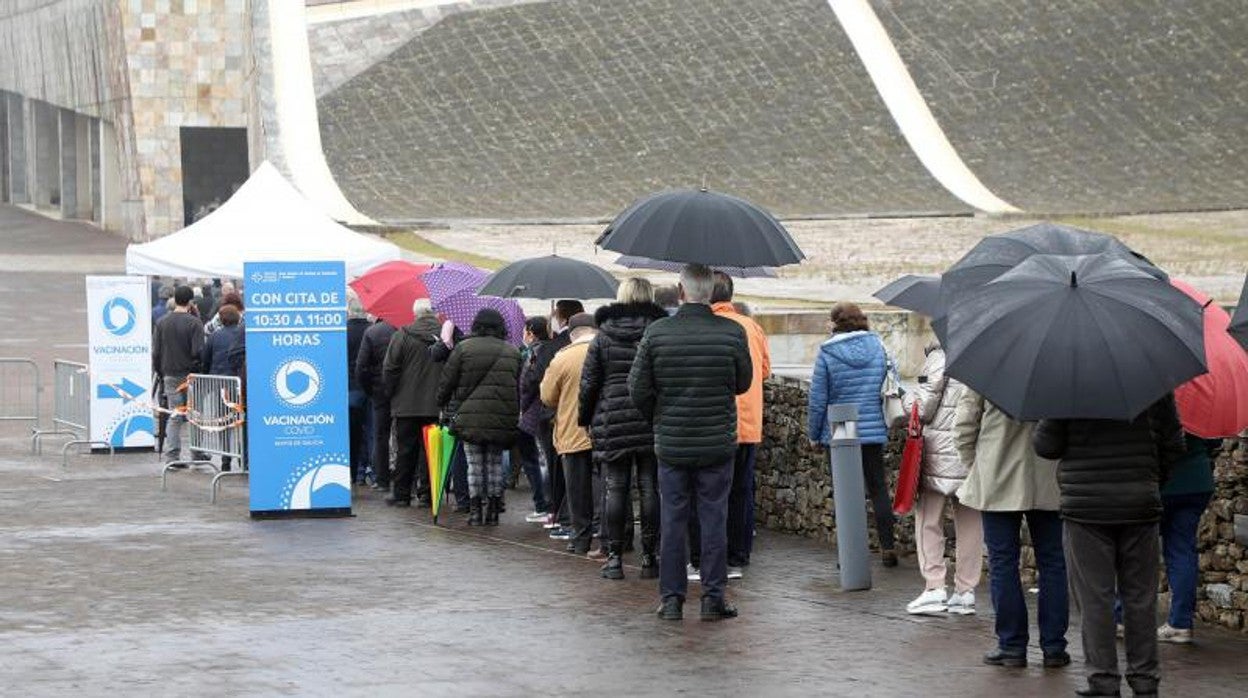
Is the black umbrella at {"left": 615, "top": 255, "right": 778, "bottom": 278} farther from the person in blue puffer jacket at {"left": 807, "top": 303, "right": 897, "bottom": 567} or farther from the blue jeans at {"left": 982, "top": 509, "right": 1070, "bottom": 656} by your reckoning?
the blue jeans at {"left": 982, "top": 509, "right": 1070, "bottom": 656}

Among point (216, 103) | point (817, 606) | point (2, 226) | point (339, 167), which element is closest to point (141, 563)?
point (817, 606)

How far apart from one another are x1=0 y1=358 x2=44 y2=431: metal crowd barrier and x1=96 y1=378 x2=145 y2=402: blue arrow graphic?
2.59 m

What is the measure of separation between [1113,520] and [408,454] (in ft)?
25.6

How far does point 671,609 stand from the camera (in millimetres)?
10164

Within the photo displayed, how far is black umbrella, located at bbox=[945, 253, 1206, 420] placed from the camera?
25.6ft

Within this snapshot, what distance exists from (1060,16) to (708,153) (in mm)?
9121

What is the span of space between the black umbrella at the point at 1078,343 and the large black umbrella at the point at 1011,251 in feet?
2.52

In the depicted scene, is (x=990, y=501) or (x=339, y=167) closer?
(x=990, y=501)

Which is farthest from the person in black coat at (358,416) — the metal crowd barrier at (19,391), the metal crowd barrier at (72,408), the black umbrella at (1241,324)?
the black umbrella at (1241,324)

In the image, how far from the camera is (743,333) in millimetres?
10266

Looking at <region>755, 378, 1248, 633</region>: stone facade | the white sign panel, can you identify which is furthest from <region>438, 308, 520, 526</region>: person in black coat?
the white sign panel

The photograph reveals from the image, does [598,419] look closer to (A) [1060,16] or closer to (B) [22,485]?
(B) [22,485]

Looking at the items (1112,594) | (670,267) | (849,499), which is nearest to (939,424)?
(849,499)

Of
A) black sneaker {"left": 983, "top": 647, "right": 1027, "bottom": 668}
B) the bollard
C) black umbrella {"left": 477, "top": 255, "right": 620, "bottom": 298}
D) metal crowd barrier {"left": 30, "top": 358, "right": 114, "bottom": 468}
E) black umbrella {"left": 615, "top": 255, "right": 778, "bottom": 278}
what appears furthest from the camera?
metal crowd barrier {"left": 30, "top": 358, "right": 114, "bottom": 468}
